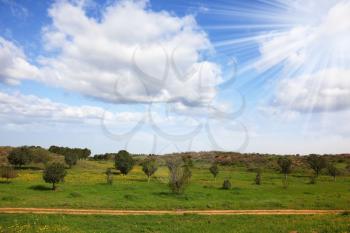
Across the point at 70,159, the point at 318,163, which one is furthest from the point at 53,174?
the point at 318,163

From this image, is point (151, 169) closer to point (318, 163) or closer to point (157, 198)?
point (157, 198)

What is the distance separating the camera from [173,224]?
31.7m

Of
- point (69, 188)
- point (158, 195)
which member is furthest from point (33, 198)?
point (158, 195)

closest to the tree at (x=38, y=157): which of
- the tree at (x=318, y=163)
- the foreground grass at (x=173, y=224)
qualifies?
the foreground grass at (x=173, y=224)

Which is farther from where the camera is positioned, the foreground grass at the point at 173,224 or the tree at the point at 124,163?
the tree at the point at 124,163

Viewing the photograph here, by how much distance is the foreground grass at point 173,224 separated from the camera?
94.5 feet

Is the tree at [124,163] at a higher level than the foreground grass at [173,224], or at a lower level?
higher

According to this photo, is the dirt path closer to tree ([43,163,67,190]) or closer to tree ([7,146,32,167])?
tree ([43,163,67,190])

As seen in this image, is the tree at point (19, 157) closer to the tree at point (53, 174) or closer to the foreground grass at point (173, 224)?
the tree at point (53, 174)

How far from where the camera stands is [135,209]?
132 feet

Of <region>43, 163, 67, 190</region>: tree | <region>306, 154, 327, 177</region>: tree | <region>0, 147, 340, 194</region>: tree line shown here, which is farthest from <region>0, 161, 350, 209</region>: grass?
<region>306, 154, 327, 177</region>: tree

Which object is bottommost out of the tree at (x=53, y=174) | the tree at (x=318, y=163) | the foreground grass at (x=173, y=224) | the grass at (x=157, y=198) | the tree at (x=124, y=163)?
the foreground grass at (x=173, y=224)

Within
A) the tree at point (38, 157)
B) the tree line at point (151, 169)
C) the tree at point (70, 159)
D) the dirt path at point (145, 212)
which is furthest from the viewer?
the tree at point (38, 157)

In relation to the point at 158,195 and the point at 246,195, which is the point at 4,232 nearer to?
the point at 158,195
